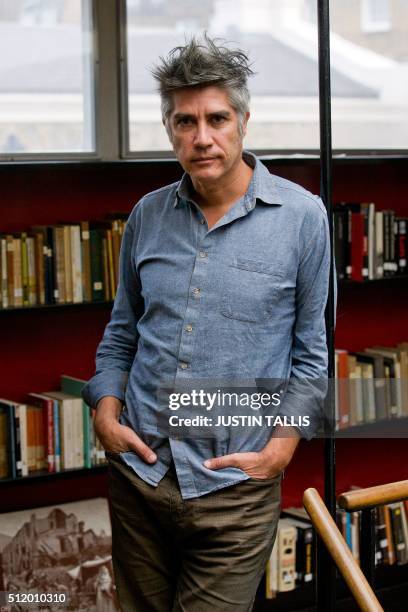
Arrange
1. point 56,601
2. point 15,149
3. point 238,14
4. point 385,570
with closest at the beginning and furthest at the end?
1. point 56,601
2. point 15,149
3. point 238,14
4. point 385,570

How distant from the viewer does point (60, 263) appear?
3.28 m

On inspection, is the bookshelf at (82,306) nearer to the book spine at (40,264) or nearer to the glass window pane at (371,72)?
the book spine at (40,264)

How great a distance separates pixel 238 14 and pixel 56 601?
88.3 inches

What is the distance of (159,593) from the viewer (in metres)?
2.02

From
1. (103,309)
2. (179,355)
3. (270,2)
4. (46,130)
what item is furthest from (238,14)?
(179,355)

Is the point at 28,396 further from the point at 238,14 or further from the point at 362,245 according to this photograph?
the point at 238,14

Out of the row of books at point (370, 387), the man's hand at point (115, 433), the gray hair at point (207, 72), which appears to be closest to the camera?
the gray hair at point (207, 72)

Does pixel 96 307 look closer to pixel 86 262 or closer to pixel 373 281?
pixel 86 262

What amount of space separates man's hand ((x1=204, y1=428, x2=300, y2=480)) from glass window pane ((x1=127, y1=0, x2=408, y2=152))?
194 cm

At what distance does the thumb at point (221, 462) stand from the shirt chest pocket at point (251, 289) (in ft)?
0.91

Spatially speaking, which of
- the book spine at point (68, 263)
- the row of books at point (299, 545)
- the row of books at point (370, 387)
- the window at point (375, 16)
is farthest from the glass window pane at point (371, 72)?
the row of books at point (299, 545)

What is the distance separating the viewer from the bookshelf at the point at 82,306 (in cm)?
340

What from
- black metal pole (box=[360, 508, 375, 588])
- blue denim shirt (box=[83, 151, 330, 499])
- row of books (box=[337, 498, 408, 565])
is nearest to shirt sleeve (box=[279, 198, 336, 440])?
blue denim shirt (box=[83, 151, 330, 499])

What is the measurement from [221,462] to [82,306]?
153cm
